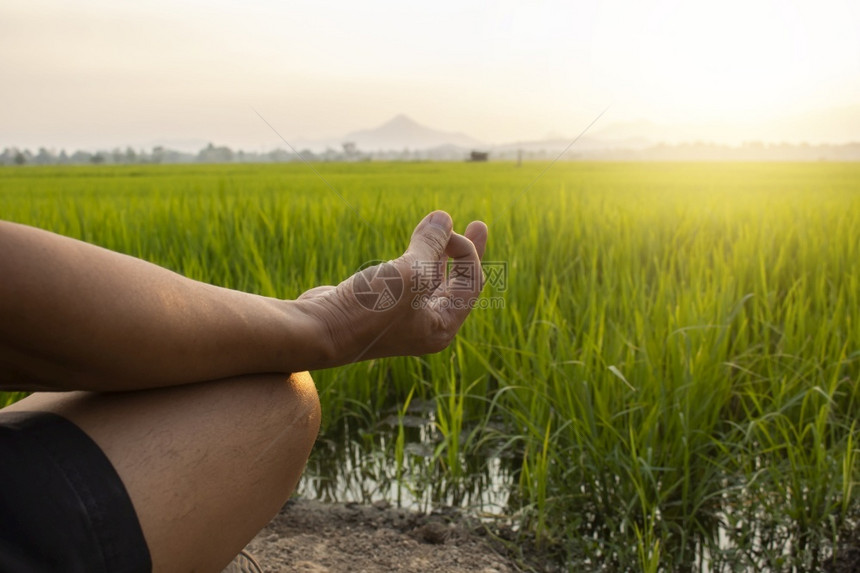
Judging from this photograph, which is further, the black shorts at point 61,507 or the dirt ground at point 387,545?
the dirt ground at point 387,545

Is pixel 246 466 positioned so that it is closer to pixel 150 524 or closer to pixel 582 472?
pixel 150 524

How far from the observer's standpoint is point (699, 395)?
5.68ft

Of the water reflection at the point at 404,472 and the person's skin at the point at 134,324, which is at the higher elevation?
the person's skin at the point at 134,324

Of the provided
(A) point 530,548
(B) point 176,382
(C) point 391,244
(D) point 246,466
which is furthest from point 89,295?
(C) point 391,244

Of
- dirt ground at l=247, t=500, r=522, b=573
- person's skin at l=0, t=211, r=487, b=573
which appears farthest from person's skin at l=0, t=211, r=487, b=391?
dirt ground at l=247, t=500, r=522, b=573

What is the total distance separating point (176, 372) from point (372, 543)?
77 centimetres

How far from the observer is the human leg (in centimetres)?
79

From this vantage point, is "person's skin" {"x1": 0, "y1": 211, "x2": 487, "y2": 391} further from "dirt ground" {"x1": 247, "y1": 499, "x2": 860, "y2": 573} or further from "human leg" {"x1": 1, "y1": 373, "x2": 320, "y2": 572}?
"dirt ground" {"x1": 247, "y1": 499, "x2": 860, "y2": 573}

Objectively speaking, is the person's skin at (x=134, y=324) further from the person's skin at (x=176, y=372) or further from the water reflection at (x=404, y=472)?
the water reflection at (x=404, y=472)

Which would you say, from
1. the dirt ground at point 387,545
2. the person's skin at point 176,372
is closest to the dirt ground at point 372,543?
the dirt ground at point 387,545

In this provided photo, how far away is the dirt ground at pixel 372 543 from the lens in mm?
1379

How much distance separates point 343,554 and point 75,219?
294cm

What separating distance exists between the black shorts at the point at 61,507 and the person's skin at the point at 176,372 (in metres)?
0.02

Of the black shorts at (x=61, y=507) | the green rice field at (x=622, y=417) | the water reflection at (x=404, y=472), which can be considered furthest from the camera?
the water reflection at (x=404, y=472)
